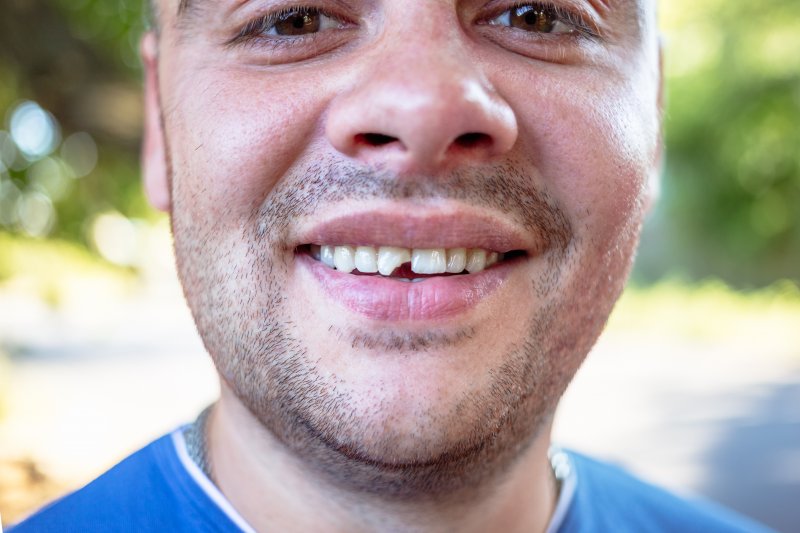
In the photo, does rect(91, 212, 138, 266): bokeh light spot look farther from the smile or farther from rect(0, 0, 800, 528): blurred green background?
the smile

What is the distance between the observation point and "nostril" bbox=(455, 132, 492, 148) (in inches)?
49.0

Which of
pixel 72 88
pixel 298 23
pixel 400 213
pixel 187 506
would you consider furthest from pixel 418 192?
pixel 72 88

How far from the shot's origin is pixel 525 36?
140 cm

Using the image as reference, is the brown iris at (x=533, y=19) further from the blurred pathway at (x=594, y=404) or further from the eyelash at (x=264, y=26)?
the blurred pathway at (x=594, y=404)

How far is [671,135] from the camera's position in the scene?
44.4 ft

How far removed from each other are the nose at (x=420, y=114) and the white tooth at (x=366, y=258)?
0.54 ft

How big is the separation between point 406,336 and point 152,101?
86 centimetres

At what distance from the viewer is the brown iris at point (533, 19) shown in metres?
1.42

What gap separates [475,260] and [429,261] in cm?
8

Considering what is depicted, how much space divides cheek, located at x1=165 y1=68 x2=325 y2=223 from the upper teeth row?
16cm

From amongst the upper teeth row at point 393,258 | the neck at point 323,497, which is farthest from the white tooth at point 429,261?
the neck at point 323,497

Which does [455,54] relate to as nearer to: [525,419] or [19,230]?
[525,419]

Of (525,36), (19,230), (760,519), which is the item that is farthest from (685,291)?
(525,36)

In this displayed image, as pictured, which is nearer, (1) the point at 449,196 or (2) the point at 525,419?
(1) the point at 449,196
